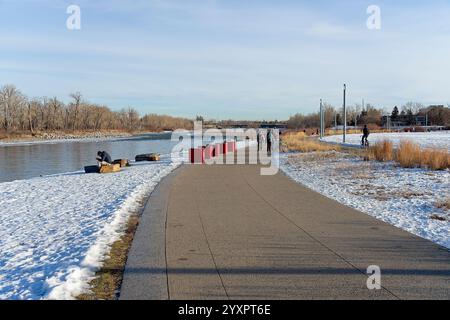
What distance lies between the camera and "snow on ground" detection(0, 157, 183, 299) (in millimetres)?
5254

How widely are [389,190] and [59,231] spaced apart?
927 centimetres

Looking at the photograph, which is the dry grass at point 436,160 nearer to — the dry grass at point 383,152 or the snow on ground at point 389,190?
the snow on ground at point 389,190

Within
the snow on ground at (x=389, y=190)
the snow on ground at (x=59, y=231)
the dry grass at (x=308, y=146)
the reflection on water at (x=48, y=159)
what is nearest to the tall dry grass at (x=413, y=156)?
the snow on ground at (x=389, y=190)

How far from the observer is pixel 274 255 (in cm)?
618

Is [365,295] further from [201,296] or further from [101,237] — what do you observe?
[101,237]

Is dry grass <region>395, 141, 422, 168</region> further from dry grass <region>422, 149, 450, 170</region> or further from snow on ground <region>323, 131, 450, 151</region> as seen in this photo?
snow on ground <region>323, 131, 450, 151</region>

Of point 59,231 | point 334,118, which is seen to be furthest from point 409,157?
point 334,118

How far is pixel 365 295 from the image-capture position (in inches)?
183

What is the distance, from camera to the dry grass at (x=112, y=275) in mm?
4793

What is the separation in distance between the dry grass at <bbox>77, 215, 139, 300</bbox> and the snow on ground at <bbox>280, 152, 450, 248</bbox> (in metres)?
4.84

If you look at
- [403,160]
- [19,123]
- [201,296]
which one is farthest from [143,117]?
[201,296]

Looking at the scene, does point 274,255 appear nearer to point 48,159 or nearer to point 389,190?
point 389,190

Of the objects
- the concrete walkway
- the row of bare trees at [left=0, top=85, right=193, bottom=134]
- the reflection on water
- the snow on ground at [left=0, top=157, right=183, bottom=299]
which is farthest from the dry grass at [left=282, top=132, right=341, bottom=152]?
the row of bare trees at [left=0, top=85, right=193, bottom=134]
